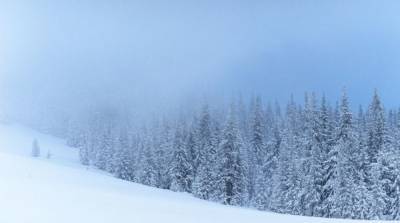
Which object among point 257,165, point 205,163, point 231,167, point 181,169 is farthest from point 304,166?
point 257,165

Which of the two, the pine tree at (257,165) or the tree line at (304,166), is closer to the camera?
the tree line at (304,166)

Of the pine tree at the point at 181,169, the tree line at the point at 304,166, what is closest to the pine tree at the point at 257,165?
the tree line at the point at 304,166

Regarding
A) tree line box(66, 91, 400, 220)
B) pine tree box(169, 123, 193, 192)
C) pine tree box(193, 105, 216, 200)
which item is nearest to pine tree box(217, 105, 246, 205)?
tree line box(66, 91, 400, 220)

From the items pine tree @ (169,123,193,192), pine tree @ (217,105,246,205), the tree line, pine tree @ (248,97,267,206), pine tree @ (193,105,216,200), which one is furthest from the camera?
pine tree @ (248,97,267,206)

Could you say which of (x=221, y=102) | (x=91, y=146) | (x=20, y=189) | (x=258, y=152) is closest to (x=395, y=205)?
(x=20, y=189)

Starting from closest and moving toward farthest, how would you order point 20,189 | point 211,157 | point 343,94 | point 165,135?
point 20,189
point 343,94
point 211,157
point 165,135

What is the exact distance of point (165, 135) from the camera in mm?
78812

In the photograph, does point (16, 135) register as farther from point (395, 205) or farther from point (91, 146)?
point (395, 205)

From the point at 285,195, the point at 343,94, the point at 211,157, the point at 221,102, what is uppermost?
the point at 221,102

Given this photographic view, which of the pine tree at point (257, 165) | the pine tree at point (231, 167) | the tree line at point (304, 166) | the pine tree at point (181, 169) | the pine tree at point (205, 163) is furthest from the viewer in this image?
the pine tree at point (257, 165)

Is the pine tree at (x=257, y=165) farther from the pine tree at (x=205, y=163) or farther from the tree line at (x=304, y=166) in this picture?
the pine tree at (x=205, y=163)

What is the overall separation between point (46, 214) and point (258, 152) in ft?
241

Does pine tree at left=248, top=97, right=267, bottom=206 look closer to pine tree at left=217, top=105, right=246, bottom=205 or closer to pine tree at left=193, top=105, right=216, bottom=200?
pine tree at left=193, top=105, right=216, bottom=200

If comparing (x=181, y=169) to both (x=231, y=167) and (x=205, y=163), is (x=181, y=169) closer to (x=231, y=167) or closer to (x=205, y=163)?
(x=205, y=163)
